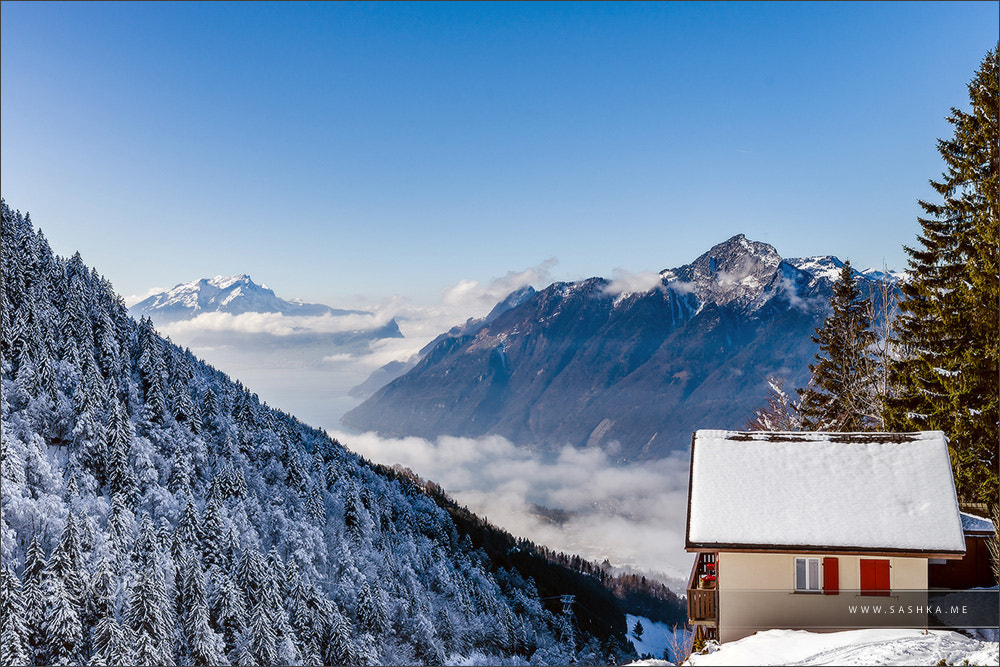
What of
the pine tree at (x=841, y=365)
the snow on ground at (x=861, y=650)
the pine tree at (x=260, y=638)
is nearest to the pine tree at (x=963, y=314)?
the pine tree at (x=841, y=365)

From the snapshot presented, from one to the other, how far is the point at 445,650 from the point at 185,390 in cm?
3880

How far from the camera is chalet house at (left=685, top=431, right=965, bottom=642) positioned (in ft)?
65.0

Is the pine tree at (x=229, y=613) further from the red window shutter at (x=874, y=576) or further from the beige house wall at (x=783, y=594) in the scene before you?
the red window shutter at (x=874, y=576)

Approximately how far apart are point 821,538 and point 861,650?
15.7 feet

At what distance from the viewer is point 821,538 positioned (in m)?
20.0

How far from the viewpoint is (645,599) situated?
186 metres

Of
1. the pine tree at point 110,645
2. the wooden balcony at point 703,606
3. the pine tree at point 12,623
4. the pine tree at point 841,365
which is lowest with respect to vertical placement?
the pine tree at point 110,645

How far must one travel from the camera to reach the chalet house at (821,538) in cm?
1980

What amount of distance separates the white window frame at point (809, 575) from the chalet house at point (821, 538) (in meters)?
0.03

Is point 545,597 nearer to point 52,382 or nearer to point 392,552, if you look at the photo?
point 392,552

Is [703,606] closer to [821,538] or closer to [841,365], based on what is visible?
[821,538]

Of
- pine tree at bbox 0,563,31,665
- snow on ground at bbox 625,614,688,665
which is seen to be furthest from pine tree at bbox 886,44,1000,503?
snow on ground at bbox 625,614,688,665

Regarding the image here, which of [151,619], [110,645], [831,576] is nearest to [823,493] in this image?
[831,576]

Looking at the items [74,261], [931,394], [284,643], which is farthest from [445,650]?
[74,261]
